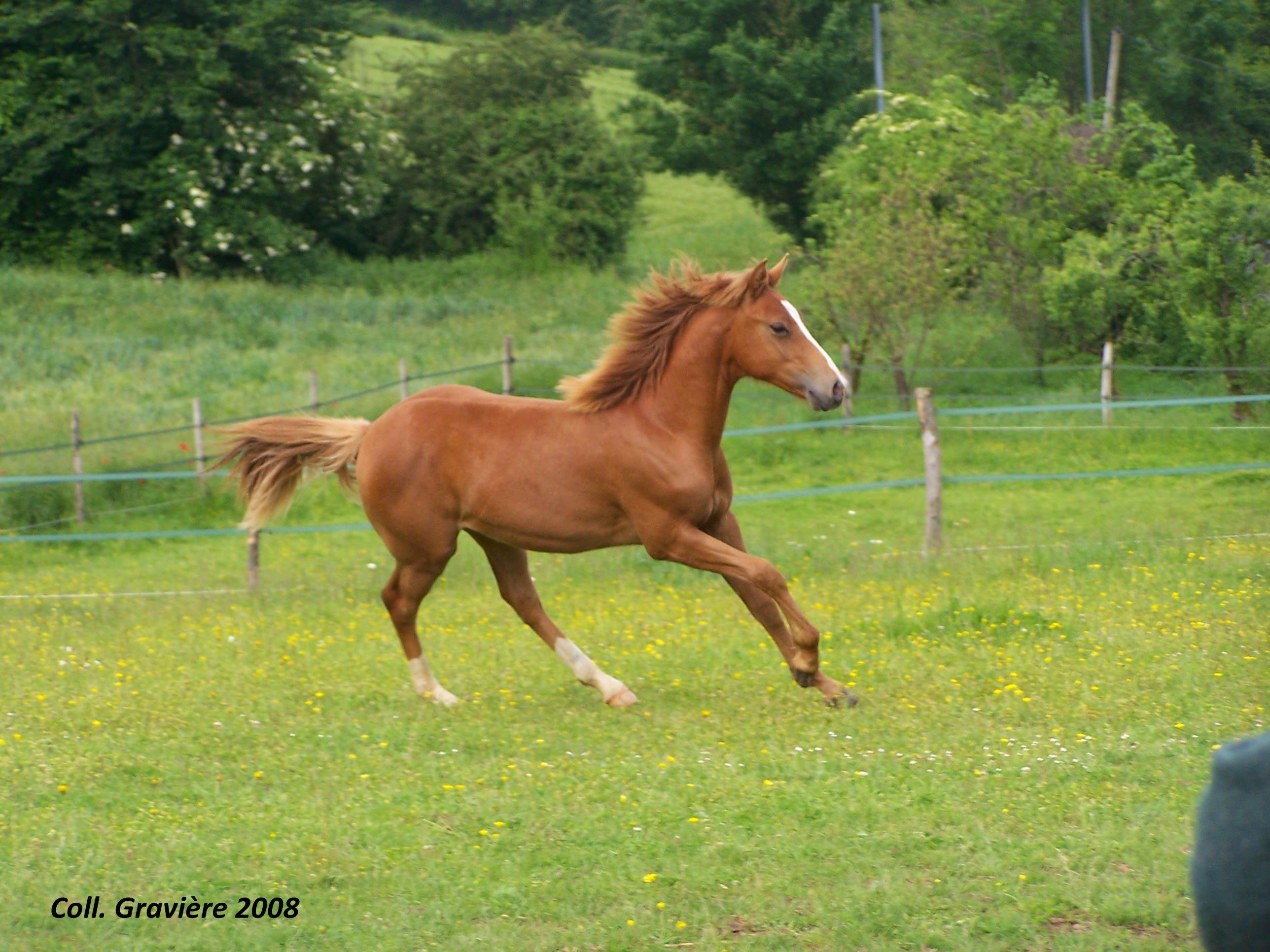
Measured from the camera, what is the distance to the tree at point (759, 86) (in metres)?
31.5

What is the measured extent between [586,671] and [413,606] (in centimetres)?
104

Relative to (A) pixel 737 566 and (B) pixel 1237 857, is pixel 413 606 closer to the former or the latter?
(A) pixel 737 566

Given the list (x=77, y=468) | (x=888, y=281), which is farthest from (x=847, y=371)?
(x=77, y=468)

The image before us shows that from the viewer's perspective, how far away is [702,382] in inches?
242

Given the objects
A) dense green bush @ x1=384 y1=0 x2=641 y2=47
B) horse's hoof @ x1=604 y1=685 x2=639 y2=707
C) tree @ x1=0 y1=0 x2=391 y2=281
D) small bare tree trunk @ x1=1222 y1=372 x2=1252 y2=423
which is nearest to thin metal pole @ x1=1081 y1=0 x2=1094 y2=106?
small bare tree trunk @ x1=1222 y1=372 x2=1252 y2=423

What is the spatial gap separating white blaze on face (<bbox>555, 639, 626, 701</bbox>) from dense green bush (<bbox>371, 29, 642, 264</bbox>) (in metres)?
25.8

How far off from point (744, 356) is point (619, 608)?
3434 millimetres

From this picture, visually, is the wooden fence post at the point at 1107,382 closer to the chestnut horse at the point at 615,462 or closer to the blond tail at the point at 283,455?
the chestnut horse at the point at 615,462

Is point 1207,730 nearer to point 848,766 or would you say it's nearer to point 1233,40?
point 848,766

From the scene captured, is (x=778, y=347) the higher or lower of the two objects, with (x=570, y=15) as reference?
lower

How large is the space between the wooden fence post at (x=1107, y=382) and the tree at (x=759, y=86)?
50.8ft

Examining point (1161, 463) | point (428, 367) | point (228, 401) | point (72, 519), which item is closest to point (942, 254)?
point (1161, 463)

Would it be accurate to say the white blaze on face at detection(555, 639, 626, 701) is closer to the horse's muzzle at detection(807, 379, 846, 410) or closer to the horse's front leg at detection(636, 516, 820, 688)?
the horse's front leg at detection(636, 516, 820, 688)

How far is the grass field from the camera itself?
389 cm
